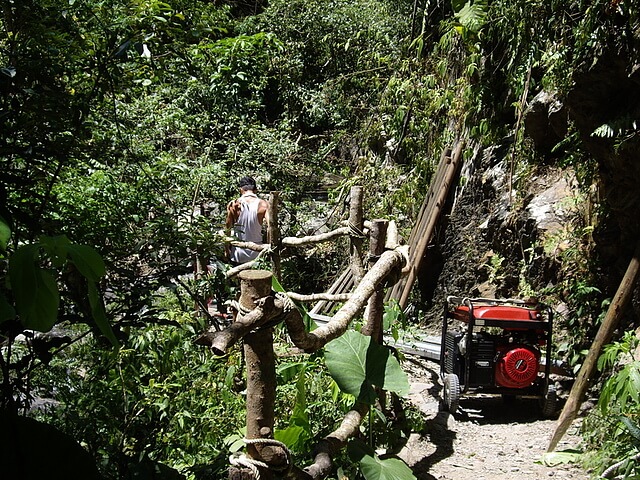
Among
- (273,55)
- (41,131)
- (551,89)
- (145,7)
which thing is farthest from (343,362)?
(273,55)

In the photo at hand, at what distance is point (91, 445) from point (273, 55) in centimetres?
966

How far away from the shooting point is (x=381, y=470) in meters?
2.96

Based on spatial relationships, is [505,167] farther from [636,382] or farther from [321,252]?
[636,382]

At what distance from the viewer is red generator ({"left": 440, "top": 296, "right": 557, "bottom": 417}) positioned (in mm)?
5074

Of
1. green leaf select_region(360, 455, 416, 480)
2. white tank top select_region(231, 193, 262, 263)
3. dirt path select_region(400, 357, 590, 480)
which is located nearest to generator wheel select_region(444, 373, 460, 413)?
dirt path select_region(400, 357, 590, 480)

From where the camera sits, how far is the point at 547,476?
4168mm

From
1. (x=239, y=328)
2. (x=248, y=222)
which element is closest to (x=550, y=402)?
(x=248, y=222)

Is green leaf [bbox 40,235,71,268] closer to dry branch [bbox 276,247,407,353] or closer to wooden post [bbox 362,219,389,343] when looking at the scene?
dry branch [bbox 276,247,407,353]

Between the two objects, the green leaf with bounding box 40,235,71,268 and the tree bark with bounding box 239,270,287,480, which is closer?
the green leaf with bounding box 40,235,71,268

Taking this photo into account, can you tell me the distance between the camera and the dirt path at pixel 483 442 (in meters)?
4.30

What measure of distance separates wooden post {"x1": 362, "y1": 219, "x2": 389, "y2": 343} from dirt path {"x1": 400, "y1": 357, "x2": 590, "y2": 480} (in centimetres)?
103

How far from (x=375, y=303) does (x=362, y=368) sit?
3.11 ft

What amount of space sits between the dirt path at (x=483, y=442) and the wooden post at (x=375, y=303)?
103 cm

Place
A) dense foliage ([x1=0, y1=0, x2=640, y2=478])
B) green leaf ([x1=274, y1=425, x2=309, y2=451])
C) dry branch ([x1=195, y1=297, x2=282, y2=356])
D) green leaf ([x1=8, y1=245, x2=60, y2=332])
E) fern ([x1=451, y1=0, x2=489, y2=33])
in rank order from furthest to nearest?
fern ([x1=451, y1=0, x2=489, y2=33]), green leaf ([x1=274, y1=425, x2=309, y2=451]), dense foliage ([x1=0, y1=0, x2=640, y2=478]), dry branch ([x1=195, y1=297, x2=282, y2=356]), green leaf ([x1=8, y1=245, x2=60, y2=332])
